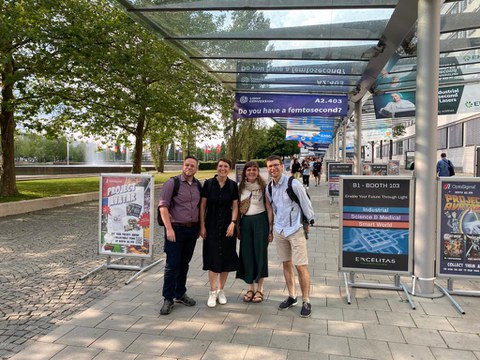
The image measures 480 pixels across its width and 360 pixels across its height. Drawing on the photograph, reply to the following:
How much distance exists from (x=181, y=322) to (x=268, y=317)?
91cm

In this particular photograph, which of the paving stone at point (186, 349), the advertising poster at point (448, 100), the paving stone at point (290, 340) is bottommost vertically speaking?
the paving stone at point (186, 349)

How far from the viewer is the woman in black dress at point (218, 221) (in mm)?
4387

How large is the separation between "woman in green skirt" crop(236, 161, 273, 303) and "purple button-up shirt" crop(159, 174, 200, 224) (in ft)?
1.77

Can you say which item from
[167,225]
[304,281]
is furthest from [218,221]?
[304,281]

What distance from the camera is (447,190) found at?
4.78m

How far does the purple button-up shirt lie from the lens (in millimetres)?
4348

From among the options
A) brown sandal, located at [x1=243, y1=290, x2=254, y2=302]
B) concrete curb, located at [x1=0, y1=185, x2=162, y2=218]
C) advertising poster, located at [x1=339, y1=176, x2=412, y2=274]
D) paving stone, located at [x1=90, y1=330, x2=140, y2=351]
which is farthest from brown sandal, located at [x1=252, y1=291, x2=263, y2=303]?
concrete curb, located at [x1=0, y1=185, x2=162, y2=218]

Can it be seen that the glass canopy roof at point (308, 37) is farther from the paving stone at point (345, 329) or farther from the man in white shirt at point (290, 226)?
the paving stone at point (345, 329)

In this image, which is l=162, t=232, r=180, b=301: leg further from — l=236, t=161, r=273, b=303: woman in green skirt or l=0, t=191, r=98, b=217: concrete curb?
l=0, t=191, r=98, b=217: concrete curb

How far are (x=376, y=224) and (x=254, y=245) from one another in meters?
1.65

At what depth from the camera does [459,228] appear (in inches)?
187

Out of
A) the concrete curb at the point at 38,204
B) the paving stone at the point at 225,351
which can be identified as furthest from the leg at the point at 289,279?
the concrete curb at the point at 38,204

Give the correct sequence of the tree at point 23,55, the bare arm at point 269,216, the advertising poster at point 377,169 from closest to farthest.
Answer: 1. the bare arm at point 269,216
2. the tree at point 23,55
3. the advertising poster at point 377,169

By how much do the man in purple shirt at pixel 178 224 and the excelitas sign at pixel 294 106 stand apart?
17.7 feet
